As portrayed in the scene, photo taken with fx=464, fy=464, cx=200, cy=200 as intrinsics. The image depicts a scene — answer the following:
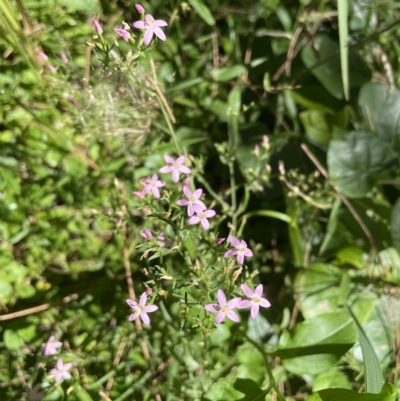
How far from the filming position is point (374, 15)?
169 centimetres

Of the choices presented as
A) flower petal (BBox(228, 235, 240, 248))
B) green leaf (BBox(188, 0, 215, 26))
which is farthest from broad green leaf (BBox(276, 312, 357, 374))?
green leaf (BBox(188, 0, 215, 26))

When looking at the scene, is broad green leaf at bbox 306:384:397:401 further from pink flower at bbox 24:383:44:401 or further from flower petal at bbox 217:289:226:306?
pink flower at bbox 24:383:44:401

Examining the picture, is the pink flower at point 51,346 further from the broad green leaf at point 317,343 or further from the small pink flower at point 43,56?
the small pink flower at point 43,56

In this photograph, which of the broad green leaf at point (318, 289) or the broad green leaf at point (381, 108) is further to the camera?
the broad green leaf at point (381, 108)

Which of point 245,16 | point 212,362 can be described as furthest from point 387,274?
point 245,16

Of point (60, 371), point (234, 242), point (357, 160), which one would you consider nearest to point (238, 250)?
point (234, 242)

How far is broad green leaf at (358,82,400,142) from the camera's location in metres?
1.56

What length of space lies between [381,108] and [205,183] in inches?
28.4

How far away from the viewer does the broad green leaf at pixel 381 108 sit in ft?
5.11

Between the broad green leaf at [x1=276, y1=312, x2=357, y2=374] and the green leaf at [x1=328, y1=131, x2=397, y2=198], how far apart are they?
1.41 feet

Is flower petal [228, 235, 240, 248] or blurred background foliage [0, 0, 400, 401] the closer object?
flower petal [228, 235, 240, 248]

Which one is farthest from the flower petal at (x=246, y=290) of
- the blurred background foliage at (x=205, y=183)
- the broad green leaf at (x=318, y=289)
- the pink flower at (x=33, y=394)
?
the pink flower at (x=33, y=394)

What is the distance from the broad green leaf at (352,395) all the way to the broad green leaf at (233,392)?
14 cm

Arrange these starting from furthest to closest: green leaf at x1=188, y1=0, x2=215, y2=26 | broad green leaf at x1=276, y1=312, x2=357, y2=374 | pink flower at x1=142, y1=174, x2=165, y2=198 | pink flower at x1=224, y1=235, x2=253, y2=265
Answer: green leaf at x1=188, y1=0, x2=215, y2=26 → broad green leaf at x1=276, y1=312, x2=357, y2=374 → pink flower at x1=142, y1=174, x2=165, y2=198 → pink flower at x1=224, y1=235, x2=253, y2=265
